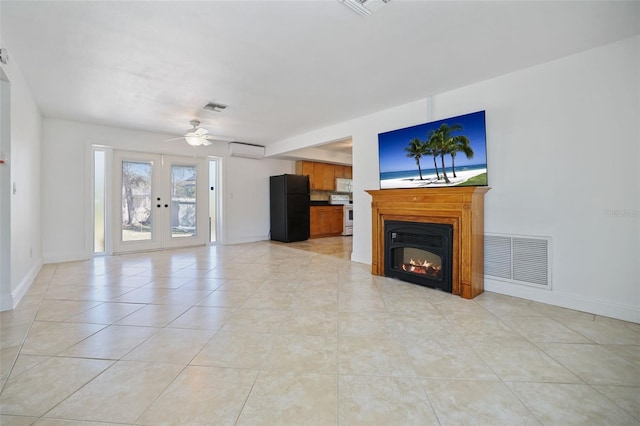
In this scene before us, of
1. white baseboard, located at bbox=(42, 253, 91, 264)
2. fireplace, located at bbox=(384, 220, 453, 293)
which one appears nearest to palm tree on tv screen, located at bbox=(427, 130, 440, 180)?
fireplace, located at bbox=(384, 220, 453, 293)

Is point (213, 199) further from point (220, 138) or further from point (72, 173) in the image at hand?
point (72, 173)

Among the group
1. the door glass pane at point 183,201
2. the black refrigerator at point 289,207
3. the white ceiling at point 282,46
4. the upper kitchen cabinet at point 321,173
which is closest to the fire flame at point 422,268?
the white ceiling at point 282,46

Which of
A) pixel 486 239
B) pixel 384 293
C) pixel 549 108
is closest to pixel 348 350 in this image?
pixel 384 293

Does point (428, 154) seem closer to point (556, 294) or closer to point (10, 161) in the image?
point (556, 294)

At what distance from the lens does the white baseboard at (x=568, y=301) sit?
2389 mm

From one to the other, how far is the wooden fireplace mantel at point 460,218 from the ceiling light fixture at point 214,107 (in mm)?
2799

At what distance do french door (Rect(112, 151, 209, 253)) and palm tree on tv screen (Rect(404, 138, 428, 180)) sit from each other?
477 centimetres

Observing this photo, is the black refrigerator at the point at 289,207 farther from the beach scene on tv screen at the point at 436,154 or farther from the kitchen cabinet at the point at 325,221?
the beach scene on tv screen at the point at 436,154

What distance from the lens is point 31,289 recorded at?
10.6 feet

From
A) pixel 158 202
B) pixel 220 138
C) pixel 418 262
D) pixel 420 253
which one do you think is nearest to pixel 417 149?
pixel 420 253

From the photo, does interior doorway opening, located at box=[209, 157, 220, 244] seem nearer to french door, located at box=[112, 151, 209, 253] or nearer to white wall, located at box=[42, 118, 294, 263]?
french door, located at box=[112, 151, 209, 253]

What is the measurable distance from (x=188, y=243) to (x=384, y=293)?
4.92 m

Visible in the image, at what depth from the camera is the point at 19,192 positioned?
121 inches

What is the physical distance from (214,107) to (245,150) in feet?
8.62
